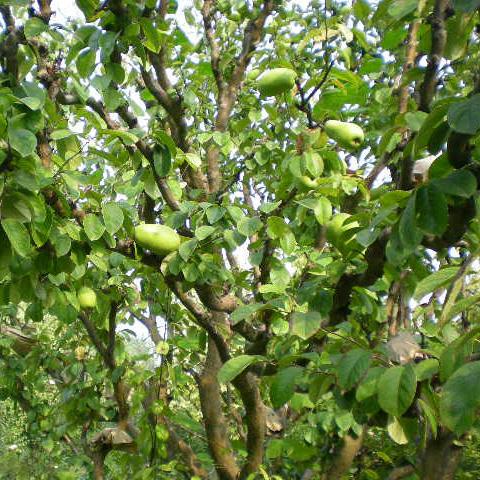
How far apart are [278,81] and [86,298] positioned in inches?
40.3

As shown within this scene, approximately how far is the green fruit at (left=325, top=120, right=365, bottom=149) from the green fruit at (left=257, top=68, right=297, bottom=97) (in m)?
0.18

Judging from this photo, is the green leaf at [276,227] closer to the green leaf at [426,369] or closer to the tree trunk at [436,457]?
the green leaf at [426,369]

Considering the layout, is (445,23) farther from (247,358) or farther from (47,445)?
(47,445)

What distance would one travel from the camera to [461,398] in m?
0.80

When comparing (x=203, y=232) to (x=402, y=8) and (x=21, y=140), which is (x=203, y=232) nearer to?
(x=21, y=140)

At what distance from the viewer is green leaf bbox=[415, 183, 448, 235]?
99 cm

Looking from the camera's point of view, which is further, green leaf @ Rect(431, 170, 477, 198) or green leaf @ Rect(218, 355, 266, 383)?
green leaf @ Rect(218, 355, 266, 383)

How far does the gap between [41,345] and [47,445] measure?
0.57m

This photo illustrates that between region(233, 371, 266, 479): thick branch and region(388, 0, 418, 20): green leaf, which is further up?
region(388, 0, 418, 20): green leaf

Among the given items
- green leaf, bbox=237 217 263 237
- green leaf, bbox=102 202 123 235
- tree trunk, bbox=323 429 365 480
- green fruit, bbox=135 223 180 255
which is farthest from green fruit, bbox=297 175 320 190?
tree trunk, bbox=323 429 365 480

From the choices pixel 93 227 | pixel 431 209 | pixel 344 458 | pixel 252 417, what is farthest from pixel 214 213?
pixel 344 458

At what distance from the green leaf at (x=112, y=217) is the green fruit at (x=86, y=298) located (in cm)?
71

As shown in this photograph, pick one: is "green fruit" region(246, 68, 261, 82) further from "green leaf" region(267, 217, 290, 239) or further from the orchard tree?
"green leaf" region(267, 217, 290, 239)

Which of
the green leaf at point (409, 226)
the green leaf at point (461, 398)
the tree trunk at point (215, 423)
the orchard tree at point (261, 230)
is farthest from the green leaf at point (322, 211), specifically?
the tree trunk at point (215, 423)
